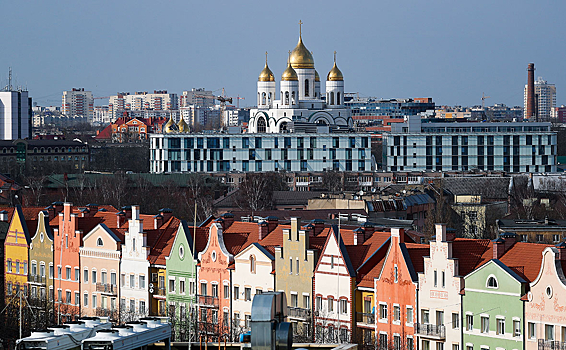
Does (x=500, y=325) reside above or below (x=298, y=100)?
below

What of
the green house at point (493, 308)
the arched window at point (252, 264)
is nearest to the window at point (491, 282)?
the green house at point (493, 308)

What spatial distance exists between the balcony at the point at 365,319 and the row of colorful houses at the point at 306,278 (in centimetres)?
4

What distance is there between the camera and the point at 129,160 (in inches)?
7608

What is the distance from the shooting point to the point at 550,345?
3528 cm

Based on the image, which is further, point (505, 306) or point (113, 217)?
point (113, 217)

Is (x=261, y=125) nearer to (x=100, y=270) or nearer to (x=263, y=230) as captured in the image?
(x=100, y=270)

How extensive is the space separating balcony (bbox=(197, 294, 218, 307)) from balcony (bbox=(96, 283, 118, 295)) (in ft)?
16.8

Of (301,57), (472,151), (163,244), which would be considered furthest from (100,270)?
(472,151)

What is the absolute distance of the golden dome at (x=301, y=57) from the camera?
149 metres

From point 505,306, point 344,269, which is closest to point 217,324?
point 344,269

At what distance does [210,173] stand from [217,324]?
97.2m

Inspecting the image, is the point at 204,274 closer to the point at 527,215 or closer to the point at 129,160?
the point at 527,215

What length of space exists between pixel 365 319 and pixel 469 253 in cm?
395

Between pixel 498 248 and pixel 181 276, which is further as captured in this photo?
pixel 181 276
